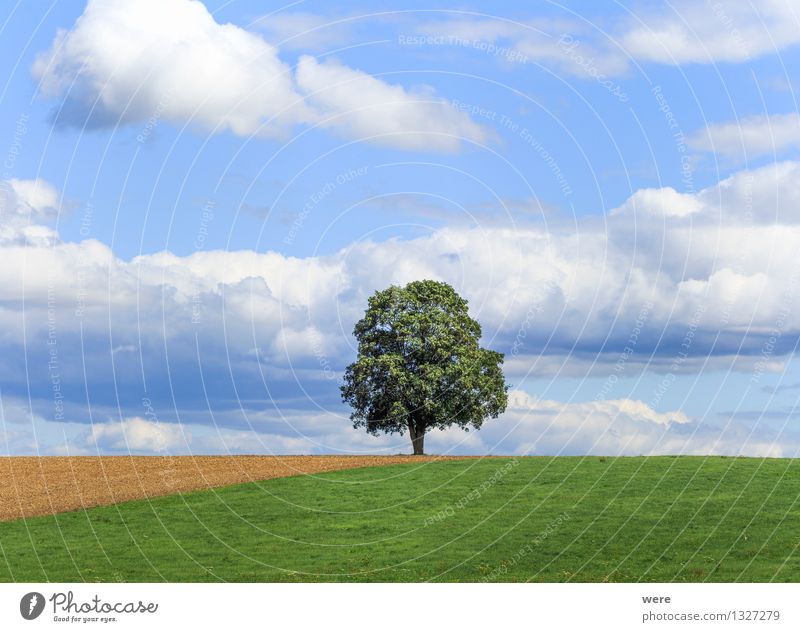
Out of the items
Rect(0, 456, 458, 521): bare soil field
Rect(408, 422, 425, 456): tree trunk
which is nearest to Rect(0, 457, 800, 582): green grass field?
Rect(0, 456, 458, 521): bare soil field

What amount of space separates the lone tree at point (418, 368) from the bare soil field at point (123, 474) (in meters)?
4.42

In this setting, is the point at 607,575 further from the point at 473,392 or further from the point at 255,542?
the point at 473,392

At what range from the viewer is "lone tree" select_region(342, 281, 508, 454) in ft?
228

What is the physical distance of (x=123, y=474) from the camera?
6259cm

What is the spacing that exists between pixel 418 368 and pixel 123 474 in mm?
20570

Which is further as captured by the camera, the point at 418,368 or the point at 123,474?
the point at 418,368

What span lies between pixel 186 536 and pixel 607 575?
747 inches

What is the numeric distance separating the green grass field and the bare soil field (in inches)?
95.0
